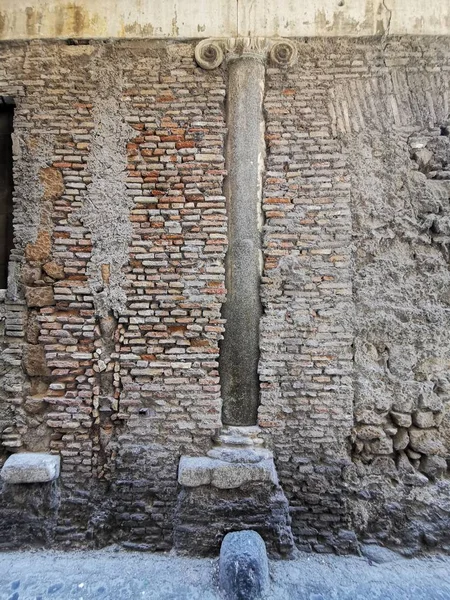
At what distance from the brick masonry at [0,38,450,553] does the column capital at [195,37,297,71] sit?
108mm

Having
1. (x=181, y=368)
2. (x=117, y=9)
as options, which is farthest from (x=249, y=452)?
(x=117, y=9)

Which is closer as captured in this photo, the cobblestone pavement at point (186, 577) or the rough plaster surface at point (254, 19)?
the cobblestone pavement at point (186, 577)

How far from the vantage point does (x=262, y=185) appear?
3.69 m

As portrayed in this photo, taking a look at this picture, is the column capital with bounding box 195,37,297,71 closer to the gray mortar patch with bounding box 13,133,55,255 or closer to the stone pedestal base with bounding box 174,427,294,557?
the gray mortar patch with bounding box 13,133,55,255

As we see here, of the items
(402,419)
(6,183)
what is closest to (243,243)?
(402,419)

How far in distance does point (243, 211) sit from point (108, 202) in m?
1.28

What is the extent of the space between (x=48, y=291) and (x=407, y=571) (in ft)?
13.3

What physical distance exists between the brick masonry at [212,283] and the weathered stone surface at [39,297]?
0.02 meters

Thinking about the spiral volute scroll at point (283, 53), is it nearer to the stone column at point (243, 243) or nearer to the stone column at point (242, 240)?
the stone column at point (242, 240)

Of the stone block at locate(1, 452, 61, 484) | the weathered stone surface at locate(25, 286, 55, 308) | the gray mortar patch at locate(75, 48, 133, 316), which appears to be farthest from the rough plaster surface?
the stone block at locate(1, 452, 61, 484)

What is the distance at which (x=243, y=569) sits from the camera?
2.93 m

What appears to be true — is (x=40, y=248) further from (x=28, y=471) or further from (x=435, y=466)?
(x=435, y=466)

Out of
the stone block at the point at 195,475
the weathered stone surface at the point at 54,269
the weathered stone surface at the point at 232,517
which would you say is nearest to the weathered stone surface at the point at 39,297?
the weathered stone surface at the point at 54,269

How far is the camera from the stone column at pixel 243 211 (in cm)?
362
